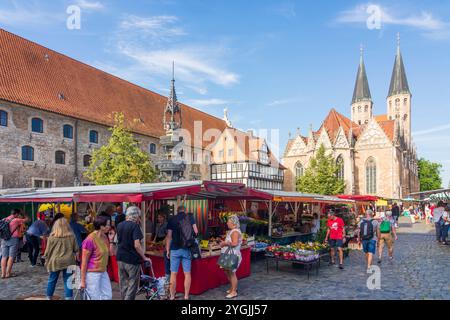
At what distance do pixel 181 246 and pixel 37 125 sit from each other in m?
21.6

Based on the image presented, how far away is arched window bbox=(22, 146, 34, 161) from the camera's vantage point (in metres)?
22.6

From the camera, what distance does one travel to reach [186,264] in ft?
20.8

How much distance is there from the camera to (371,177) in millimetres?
50594

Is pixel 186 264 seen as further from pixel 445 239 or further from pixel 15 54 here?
pixel 15 54

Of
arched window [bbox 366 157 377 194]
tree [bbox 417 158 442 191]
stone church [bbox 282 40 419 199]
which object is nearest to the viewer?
stone church [bbox 282 40 419 199]

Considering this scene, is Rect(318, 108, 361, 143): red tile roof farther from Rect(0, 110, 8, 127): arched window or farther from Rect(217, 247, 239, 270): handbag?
Rect(217, 247, 239, 270): handbag

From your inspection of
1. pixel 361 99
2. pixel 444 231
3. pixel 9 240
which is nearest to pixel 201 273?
pixel 9 240

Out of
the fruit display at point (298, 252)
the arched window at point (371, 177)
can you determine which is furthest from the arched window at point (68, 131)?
the arched window at point (371, 177)

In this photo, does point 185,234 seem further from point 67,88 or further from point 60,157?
point 67,88

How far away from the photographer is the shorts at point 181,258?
6.33 m

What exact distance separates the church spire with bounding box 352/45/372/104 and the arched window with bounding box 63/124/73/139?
63353 millimetres

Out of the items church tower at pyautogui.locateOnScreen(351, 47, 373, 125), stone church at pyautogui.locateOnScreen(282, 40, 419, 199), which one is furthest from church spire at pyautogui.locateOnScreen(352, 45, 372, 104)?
stone church at pyautogui.locateOnScreen(282, 40, 419, 199)
